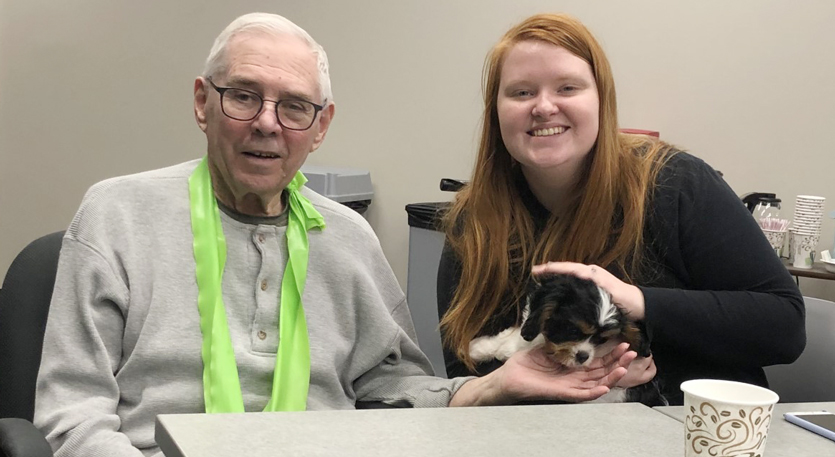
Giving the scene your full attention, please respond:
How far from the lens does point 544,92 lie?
5.99 feet

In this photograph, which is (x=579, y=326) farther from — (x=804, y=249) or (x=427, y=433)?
(x=804, y=249)

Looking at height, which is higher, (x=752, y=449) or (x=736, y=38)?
(x=736, y=38)

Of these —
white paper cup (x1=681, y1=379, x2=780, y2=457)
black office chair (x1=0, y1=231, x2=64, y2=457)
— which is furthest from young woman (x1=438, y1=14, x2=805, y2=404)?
black office chair (x1=0, y1=231, x2=64, y2=457)

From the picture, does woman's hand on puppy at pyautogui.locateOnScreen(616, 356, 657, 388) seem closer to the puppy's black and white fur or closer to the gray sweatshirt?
the puppy's black and white fur

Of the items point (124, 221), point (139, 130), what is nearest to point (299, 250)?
point (124, 221)

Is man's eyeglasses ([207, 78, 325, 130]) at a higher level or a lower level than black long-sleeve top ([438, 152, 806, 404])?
higher

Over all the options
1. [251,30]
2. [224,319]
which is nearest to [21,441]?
[224,319]

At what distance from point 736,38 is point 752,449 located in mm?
2843

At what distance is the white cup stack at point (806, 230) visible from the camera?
9.94 ft

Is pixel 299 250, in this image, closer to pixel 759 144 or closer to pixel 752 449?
pixel 752 449

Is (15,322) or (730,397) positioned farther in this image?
(15,322)

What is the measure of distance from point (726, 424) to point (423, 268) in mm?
2719

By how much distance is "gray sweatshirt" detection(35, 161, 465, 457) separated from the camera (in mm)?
1505

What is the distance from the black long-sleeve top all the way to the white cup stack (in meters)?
1.38
